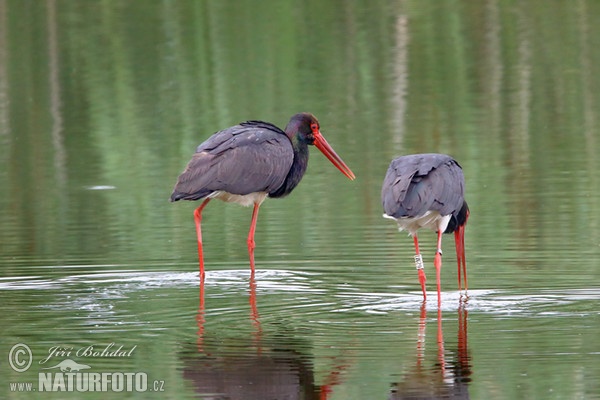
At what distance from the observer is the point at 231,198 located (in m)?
11.0

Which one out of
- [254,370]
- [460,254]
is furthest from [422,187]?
[254,370]

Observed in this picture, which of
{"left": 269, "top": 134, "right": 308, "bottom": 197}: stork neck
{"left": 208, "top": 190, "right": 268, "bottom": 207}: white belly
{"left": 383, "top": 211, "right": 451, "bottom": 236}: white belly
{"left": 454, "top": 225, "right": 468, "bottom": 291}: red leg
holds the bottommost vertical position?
{"left": 454, "top": 225, "right": 468, "bottom": 291}: red leg

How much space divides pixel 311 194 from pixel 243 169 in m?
3.11

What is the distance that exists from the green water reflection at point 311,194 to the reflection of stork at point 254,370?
0.02 meters

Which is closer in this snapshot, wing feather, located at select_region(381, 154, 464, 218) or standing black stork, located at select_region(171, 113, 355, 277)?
wing feather, located at select_region(381, 154, 464, 218)

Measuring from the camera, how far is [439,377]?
7078 mm

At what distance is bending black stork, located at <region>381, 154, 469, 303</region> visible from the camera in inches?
354

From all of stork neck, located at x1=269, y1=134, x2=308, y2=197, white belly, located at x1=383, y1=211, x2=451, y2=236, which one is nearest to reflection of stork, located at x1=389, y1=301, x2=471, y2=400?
white belly, located at x1=383, y1=211, x2=451, y2=236

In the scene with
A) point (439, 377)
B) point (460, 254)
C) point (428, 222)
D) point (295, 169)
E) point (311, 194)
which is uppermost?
point (295, 169)

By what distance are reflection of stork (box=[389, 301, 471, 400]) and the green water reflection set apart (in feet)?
0.06

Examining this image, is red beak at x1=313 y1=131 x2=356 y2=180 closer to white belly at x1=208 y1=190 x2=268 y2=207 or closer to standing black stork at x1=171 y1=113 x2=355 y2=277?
standing black stork at x1=171 y1=113 x2=355 y2=277

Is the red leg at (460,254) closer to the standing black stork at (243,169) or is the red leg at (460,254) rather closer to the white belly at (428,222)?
the white belly at (428,222)

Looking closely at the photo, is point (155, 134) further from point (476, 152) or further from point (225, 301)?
point (225, 301)

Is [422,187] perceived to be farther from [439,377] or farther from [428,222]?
[439,377]
